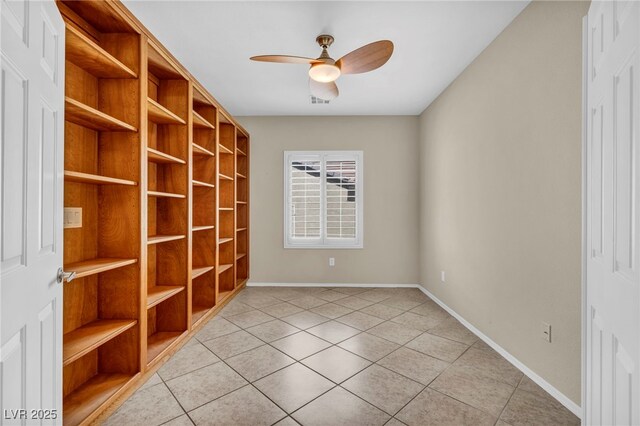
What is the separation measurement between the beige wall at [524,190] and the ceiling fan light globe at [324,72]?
4.75ft

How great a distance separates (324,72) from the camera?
7.54ft

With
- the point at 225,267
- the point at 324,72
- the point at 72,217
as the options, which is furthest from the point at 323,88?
the point at 225,267

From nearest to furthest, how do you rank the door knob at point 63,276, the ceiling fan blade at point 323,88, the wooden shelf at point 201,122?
the door knob at point 63,276
the ceiling fan blade at point 323,88
the wooden shelf at point 201,122

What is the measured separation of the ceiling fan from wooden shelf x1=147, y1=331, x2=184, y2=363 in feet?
7.91

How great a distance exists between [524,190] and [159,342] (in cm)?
325

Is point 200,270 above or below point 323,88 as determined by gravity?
below

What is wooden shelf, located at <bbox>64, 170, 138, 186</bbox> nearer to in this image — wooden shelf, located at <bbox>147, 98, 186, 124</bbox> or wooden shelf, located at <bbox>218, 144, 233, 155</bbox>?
wooden shelf, located at <bbox>147, 98, 186, 124</bbox>

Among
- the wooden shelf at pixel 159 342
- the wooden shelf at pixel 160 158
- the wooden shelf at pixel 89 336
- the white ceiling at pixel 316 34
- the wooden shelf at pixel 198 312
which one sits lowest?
the wooden shelf at pixel 159 342

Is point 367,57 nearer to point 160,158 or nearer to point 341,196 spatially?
point 160,158

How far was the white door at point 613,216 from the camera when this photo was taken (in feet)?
2.62

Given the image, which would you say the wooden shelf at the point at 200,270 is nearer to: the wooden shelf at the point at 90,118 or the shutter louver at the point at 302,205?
the wooden shelf at the point at 90,118

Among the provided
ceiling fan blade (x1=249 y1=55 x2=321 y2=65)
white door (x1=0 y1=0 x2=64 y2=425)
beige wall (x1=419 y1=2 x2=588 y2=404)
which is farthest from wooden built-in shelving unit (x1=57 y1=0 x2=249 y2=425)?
beige wall (x1=419 y1=2 x2=588 y2=404)

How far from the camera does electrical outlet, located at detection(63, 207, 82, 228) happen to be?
1.63 m

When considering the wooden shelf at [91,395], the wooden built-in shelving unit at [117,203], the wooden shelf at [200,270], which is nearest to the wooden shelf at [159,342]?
the wooden built-in shelving unit at [117,203]
